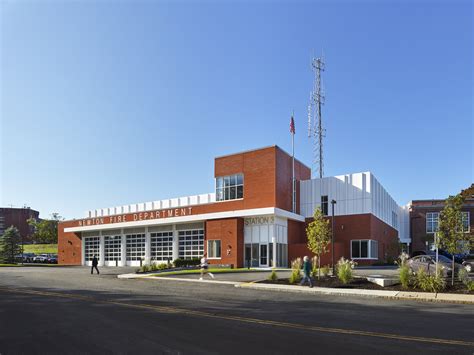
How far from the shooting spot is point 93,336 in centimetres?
1005

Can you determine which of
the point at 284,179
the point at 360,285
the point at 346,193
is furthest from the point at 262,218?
the point at 360,285

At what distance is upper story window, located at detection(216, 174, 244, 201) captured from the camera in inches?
1730

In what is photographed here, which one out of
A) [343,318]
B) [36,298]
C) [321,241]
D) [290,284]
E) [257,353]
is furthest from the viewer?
[321,241]

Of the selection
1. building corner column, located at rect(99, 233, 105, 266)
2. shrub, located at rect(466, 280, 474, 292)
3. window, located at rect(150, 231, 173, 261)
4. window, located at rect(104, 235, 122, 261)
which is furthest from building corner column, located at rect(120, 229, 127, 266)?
shrub, located at rect(466, 280, 474, 292)

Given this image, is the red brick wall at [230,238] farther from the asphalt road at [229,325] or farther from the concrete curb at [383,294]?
the asphalt road at [229,325]

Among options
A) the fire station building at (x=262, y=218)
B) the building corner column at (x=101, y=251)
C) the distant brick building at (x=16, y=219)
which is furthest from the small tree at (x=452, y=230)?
the distant brick building at (x=16, y=219)

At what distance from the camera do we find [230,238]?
42344 mm

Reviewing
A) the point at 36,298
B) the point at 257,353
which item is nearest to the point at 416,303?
the point at 257,353

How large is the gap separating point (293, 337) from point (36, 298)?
12.3 metres

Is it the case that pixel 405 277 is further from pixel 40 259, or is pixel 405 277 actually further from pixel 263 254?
A: pixel 40 259

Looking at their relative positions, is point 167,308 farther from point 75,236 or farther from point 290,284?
point 75,236

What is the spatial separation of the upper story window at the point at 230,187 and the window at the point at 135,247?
547 inches

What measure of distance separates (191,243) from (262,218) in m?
9.89

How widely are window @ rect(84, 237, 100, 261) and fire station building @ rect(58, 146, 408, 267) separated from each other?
848 cm
